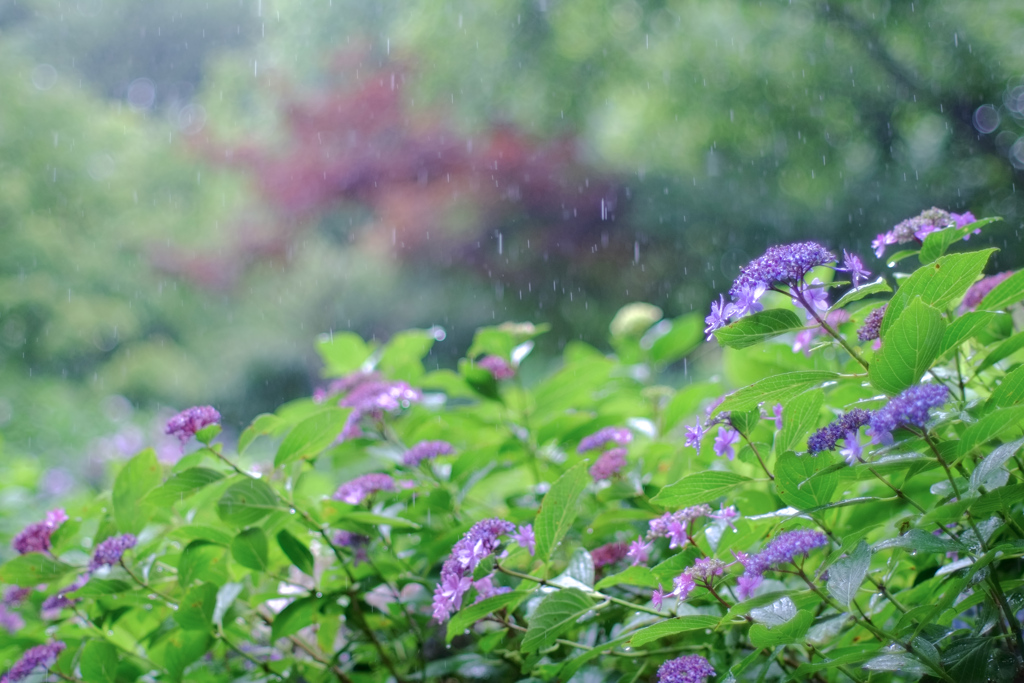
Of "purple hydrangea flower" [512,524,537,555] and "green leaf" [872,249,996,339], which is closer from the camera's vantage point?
"green leaf" [872,249,996,339]

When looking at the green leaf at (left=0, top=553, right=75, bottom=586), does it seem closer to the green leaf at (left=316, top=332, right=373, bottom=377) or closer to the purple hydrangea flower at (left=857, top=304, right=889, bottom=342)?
the green leaf at (left=316, top=332, right=373, bottom=377)

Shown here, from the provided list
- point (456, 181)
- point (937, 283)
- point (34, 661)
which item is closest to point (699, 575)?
point (937, 283)

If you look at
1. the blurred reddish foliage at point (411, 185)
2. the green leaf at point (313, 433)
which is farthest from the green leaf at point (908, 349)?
the blurred reddish foliage at point (411, 185)

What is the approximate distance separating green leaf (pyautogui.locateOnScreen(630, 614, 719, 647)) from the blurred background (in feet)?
8.29

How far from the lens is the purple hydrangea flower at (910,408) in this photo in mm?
468

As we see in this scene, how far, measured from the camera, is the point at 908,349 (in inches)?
19.4

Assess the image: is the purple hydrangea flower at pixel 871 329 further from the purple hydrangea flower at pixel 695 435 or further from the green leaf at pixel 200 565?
the green leaf at pixel 200 565

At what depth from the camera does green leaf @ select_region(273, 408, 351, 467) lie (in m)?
0.76

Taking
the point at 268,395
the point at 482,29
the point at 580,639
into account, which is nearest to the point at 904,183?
the point at 482,29

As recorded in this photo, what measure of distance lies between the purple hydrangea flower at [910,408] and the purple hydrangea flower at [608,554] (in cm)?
36

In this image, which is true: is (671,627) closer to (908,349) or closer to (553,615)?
(553,615)

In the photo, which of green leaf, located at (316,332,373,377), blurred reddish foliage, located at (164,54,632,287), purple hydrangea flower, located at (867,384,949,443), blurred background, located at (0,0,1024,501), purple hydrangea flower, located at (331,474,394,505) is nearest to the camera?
purple hydrangea flower, located at (867,384,949,443)

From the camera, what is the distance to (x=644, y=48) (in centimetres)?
471

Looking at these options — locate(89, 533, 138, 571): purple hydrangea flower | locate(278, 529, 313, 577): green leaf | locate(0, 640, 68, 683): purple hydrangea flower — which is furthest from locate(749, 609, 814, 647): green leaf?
locate(0, 640, 68, 683): purple hydrangea flower
